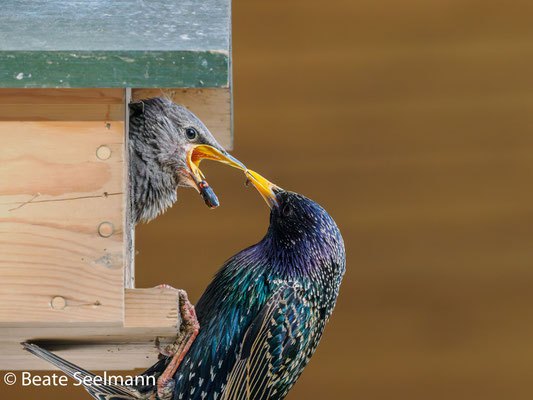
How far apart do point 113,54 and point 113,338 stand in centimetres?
58

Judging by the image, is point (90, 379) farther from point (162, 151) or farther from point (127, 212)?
point (162, 151)

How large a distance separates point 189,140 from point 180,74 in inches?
19.7

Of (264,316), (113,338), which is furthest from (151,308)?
(264,316)

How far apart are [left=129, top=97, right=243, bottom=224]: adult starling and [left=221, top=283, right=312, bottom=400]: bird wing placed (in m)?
0.29

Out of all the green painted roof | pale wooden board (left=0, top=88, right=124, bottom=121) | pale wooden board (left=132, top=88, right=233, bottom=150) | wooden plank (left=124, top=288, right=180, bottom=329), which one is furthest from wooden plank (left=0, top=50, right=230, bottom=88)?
pale wooden board (left=132, top=88, right=233, bottom=150)

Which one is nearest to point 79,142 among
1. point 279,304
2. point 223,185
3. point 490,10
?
point 279,304

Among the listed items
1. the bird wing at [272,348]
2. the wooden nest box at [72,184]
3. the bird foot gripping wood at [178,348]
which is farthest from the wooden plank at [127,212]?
the bird wing at [272,348]

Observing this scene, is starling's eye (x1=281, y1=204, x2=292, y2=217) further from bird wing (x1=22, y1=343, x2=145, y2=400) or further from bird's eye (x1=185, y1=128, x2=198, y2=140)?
bird wing (x1=22, y1=343, x2=145, y2=400)

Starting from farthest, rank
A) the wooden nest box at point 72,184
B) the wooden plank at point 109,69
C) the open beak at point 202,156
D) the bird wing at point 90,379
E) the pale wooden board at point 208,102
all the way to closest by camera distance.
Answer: the pale wooden board at point 208,102 < the open beak at point 202,156 < the bird wing at point 90,379 < the wooden nest box at point 72,184 < the wooden plank at point 109,69

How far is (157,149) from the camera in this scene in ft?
6.49

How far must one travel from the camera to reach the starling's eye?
2.01 m

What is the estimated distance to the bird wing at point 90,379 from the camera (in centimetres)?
182

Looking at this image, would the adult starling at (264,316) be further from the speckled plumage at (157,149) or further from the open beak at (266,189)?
the speckled plumage at (157,149)

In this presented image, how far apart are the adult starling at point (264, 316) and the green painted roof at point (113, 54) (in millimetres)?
520
